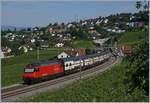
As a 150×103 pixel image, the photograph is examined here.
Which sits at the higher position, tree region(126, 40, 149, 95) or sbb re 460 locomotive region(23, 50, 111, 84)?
tree region(126, 40, 149, 95)

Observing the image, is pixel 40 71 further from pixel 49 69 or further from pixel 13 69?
pixel 13 69

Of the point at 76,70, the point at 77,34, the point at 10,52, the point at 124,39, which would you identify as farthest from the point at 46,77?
the point at 77,34

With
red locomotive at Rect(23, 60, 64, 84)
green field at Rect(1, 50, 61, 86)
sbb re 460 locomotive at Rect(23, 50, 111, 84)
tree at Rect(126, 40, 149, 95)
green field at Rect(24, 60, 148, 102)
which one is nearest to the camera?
tree at Rect(126, 40, 149, 95)

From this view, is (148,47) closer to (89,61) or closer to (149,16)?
(149,16)

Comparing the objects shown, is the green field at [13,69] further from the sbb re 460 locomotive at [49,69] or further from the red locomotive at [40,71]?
the sbb re 460 locomotive at [49,69]

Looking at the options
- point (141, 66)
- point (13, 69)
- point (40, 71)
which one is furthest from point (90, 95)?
point (13, 69)

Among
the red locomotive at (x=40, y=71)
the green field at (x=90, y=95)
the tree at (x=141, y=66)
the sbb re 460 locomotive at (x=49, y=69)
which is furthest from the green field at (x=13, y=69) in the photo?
the tree at (x=141, y=66)

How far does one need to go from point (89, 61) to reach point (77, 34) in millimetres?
122561

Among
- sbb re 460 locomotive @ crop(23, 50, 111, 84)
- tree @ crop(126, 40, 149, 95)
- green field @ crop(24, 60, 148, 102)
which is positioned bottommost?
sbb re 460 locomotive @ crop(23, 50, 111, 84)

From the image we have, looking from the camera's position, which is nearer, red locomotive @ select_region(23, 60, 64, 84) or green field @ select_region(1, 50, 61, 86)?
red locomotive @ select_region(23, 60, 64, 84)

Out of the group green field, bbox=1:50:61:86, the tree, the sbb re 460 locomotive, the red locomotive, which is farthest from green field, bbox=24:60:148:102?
green field, bbox=1:50:61:86

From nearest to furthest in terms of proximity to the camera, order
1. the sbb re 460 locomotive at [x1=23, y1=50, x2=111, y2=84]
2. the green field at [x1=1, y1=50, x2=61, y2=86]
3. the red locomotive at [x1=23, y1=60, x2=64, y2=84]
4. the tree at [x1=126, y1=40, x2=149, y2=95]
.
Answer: the tree at [x1=126, y1=40, x2=149, y2=95] < the red locomotive at [x1=23, y1=60, x2=64, y2=84] < the sbb re 460 locomotive at [x1=23, y1=50, x2=111, y2=84] < the green field at [x1=1, y1=50, x2=61, y2=86]

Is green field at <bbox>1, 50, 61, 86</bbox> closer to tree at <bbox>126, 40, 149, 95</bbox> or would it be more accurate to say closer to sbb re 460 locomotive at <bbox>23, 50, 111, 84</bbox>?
sbb re 460 locomotive at <bbox>23, 50, 111, 84</bbox>

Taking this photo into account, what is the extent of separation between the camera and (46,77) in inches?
1719
